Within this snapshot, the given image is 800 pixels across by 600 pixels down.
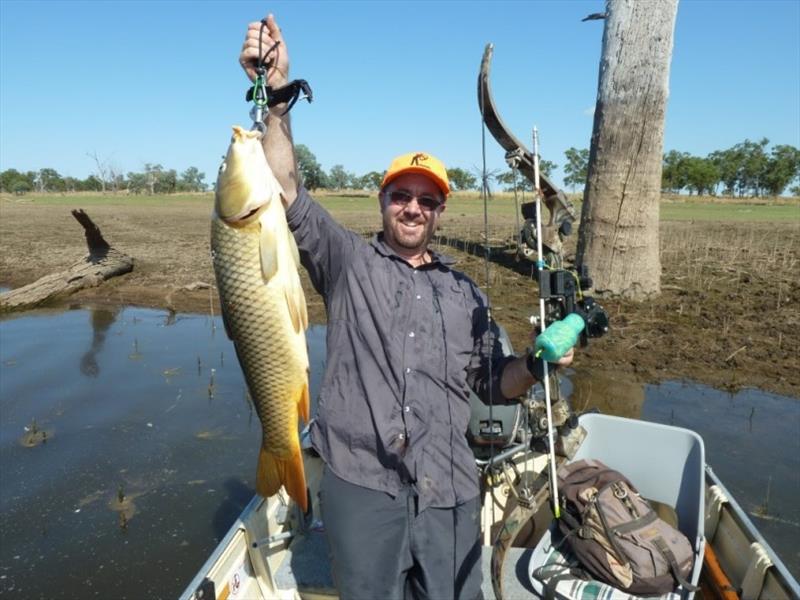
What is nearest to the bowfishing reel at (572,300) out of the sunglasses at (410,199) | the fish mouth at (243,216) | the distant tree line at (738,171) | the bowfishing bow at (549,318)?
the bowfishing bow at (549,318)

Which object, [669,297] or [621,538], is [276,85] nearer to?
[621,538]

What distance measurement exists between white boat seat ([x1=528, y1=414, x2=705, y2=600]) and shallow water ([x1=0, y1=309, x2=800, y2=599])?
148 centimetres

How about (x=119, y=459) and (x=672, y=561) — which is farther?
(x=119, y=459)

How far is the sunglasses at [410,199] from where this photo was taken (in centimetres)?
331

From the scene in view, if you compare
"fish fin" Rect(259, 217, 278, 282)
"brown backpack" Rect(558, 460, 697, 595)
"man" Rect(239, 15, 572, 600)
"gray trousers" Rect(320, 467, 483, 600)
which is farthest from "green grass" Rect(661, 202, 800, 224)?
"fish fin" Rect(259, 217, 278, 282)

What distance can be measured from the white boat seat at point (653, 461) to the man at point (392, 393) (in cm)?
135

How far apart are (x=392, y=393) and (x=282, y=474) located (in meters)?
0.63

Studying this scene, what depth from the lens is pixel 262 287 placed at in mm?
2514

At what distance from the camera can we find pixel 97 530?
579 centimetres

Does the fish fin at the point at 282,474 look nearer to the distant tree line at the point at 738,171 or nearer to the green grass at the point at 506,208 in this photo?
the green grass at the point at 506,208

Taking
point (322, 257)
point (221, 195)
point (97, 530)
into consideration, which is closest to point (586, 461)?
point (322, 257)

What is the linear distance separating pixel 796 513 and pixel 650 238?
22.7 ft

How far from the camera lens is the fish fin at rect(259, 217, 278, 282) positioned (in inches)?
96.8

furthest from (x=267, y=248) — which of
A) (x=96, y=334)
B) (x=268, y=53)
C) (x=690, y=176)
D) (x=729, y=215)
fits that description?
(x=690, y=176)
